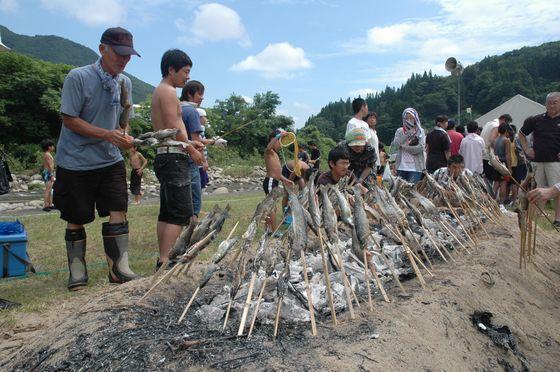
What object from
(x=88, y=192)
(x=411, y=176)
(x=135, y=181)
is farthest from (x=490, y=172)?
(x=88, y=192)

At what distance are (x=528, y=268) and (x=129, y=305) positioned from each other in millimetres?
3479

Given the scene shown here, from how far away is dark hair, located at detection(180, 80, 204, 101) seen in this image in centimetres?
442

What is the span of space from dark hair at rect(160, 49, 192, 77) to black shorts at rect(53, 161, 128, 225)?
911 millimetres

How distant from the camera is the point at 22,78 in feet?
63.8

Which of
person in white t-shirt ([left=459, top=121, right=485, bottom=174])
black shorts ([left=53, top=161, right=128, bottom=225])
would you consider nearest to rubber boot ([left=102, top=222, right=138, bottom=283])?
black shorts ([left=53, top=161, right=128, bottom=225])

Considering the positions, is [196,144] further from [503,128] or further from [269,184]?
[503,128]

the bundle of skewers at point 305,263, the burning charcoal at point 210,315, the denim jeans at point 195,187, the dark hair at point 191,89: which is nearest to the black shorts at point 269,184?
the denim jeans at point 195,187

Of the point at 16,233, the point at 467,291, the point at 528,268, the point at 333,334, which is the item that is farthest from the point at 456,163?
the point at 16,233

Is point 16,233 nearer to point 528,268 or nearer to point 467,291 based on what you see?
point 467,291

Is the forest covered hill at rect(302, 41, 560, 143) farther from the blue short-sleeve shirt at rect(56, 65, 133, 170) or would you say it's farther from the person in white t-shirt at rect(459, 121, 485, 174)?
the blue short-sleeve shirt at rect(56, 65, 133, 170)

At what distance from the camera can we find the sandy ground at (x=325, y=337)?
1.89 metres

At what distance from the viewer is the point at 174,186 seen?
360 centimetres

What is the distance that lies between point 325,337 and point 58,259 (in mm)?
3816

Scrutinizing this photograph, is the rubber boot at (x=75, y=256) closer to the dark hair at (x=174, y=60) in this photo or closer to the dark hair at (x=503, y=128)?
the dark hair at (x=174, y=60)
